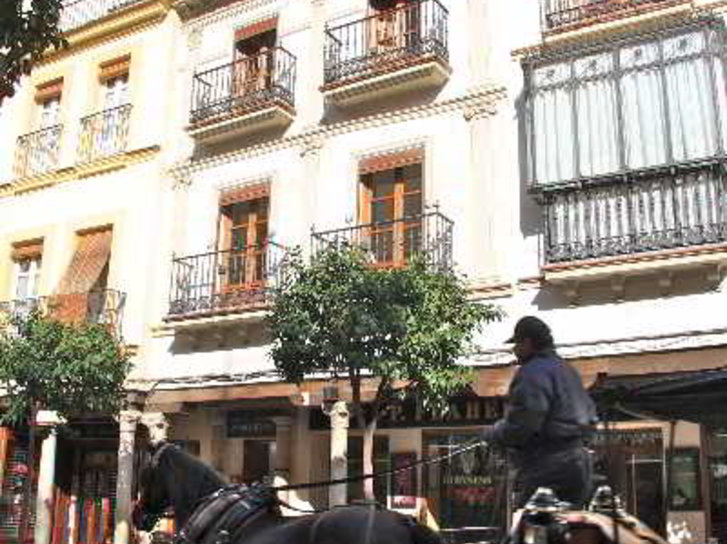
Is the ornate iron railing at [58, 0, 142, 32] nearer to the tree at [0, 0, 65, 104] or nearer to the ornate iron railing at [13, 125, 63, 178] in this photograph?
the ornate iron railing at [13, 125, 63, 178]

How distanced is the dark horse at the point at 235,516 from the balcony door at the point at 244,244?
27.9ft

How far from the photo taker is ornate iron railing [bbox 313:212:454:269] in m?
13.7

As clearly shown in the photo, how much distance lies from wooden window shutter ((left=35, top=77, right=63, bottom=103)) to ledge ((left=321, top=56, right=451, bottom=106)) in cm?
759

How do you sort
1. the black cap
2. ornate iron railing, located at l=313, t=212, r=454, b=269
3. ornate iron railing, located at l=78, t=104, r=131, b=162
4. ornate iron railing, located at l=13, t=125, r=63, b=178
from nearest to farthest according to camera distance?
the black cap
ornate iron railing, located at l=313, t=212, r=454, b=269
ornate iron railing, located at l=78, t=104, r=131, b=162
ornate iron railing, located at l=13, t=125, r=63, b=178

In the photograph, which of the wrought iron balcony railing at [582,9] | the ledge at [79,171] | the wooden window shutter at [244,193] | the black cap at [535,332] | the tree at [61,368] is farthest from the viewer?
the ledge at [79,171]

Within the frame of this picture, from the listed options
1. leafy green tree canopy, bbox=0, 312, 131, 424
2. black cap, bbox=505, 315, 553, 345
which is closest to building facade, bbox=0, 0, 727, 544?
leafy green tree canopy, bbox=0, 312, 131, 424

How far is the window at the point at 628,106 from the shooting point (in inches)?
470

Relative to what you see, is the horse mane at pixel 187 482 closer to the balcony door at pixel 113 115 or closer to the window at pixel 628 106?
the window at pixel 628 106

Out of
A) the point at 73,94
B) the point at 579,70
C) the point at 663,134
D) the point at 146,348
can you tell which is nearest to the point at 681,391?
the point at 663,134

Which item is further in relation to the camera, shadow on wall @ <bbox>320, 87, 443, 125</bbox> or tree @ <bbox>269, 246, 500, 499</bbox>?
shadow on wall @ <bbox>320, 87, 443, 125</bbox>

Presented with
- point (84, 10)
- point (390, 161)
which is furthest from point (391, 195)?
point (84, 10)

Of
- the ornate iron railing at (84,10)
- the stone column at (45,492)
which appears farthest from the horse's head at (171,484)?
the ornate iron railing at (84,10)

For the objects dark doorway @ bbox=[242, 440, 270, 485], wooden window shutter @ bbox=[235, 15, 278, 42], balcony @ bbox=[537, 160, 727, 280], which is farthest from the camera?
wooden window shutter @ bbox=[235, 15, 278, 42]

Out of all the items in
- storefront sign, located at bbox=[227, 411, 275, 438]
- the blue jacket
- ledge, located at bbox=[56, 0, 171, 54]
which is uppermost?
ledge, located at bbox=[56, 0, 171, 54]
